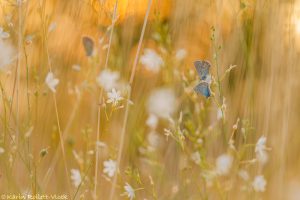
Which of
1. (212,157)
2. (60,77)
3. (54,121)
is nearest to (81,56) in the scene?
(60,77)

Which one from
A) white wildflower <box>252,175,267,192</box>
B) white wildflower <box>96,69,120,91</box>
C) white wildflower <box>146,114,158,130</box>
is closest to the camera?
white wildflower <box>252,175,267,192</box>

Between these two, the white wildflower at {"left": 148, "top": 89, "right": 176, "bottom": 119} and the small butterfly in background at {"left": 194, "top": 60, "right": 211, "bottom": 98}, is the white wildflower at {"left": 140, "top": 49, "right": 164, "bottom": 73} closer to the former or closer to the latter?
the white wildflower at {"left": 148, "top": 89, "right": 176, "bottom": 119}

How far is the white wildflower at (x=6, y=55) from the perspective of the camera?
55.1 inches

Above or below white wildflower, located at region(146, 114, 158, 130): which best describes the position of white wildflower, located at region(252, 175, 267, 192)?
below

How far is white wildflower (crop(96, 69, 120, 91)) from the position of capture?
54.4 inches

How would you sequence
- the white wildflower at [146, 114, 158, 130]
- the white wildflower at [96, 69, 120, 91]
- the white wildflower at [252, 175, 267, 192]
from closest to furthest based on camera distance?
the white wildflower at [252, 175, 267, 192]
the white wildflower at [96, 69, 120, 91]
the white wildflower at [146, 114, 158, 130]

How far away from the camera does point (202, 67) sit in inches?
48.4

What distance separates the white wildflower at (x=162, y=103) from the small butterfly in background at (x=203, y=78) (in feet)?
0.86

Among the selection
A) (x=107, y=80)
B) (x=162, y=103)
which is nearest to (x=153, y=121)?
(x=162, y=103)

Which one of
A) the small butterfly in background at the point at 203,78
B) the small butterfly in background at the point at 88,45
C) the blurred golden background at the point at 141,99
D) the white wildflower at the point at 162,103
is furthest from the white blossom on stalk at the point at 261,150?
the small butterfly in background at the point at 88,45

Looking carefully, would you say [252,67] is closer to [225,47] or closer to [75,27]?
[225,47]

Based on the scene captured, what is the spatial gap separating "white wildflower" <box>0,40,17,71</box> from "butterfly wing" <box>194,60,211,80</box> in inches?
17.5

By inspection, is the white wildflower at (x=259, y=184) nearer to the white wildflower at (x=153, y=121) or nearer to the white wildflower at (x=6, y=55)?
the white wildflower at (x=153, y=121)

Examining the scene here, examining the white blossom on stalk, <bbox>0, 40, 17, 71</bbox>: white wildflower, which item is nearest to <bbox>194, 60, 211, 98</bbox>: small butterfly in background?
the white blossom on stalk
